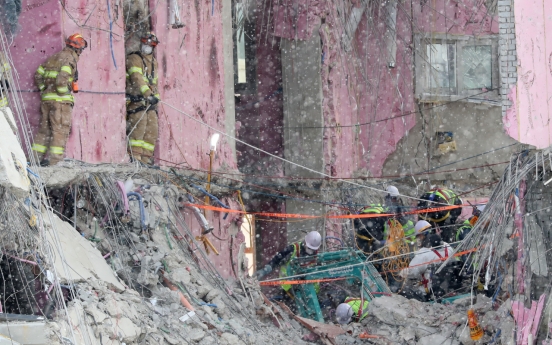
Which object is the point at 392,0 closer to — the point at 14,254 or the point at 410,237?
the point at 410,237

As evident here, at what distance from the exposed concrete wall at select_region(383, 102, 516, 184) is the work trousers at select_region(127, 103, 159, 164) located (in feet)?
27.1

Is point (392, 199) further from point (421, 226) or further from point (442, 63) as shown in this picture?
point (442, 63)

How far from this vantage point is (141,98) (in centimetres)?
1331

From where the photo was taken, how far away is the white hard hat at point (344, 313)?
44.6 feet

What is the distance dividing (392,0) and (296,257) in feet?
23.8

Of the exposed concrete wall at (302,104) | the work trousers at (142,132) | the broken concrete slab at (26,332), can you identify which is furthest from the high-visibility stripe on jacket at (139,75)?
the broken concrete slab at (26,332)

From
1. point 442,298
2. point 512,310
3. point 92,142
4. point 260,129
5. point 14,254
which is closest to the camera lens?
point 14,254

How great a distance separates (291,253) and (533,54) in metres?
5.02

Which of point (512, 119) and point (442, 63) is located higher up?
point (442, 63)

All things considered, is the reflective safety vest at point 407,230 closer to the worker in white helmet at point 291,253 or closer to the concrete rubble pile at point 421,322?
the worker in white helmet at point 291,253

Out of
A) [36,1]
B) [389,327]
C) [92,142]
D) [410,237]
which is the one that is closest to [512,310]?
[389,327]

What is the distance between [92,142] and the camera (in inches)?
485

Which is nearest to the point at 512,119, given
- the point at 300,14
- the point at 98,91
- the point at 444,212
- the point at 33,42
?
the point at 444,212

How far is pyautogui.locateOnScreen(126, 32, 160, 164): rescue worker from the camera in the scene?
13266 mm
